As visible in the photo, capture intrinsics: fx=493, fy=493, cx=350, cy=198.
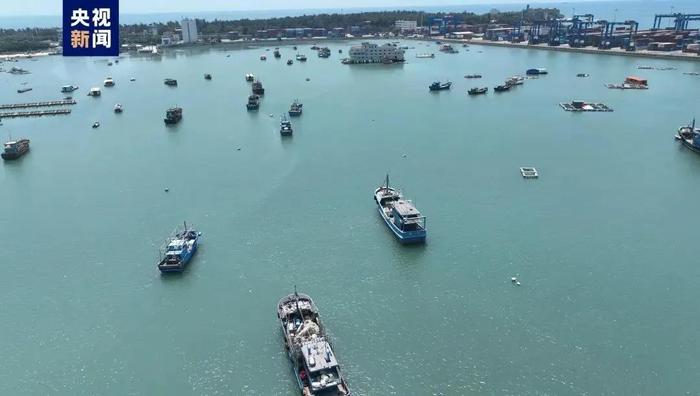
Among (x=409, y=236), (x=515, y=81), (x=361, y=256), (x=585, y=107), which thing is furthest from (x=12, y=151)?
(x=515, y=81)

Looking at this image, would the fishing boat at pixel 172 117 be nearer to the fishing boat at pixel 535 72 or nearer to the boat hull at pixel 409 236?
the boat hull at pixel 409 236

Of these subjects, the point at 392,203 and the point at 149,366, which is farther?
the point at 392,203

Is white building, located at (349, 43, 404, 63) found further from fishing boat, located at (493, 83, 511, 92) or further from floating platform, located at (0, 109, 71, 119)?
floating platform, located at (0, 109, 71, 119)

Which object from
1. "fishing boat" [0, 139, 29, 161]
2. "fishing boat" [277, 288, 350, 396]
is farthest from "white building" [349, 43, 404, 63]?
"fishing boat" [277, 288, 350, 396]

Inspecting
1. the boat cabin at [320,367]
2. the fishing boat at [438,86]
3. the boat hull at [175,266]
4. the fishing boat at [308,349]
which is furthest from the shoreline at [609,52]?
the boat cabin at [320,367]

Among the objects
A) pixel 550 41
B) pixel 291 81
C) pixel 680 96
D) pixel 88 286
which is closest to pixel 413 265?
pixel 88 286

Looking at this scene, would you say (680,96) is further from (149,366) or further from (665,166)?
(149,366)
